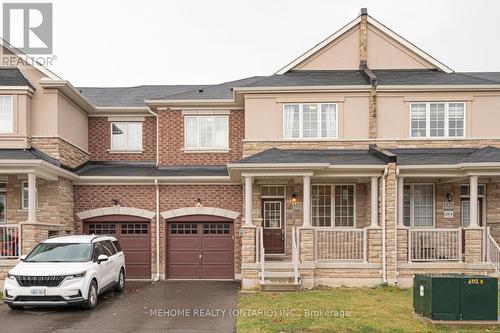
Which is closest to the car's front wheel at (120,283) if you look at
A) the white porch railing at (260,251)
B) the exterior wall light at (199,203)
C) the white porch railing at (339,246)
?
the exterior wall light at (199,203)

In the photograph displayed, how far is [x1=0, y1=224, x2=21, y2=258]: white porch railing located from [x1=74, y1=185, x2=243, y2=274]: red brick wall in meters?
2.53

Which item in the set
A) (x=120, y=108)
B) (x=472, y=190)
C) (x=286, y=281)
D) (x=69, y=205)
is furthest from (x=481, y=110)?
(x=69, y=205)

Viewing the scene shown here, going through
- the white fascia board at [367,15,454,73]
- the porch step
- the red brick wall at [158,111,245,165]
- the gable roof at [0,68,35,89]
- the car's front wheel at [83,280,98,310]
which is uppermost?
the white fascia board at [367,15,454,73]

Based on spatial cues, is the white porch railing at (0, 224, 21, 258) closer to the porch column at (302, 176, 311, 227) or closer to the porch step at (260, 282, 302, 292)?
the porch step at (260, 282, 302, 292)

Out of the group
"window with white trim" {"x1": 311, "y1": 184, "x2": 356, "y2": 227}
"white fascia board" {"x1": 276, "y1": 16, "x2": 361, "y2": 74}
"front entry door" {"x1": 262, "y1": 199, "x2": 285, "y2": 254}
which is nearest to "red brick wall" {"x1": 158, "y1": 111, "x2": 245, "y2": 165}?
"front entry door" {"x1": 262, "y1": 199, "x2": 285, "y2": 254}

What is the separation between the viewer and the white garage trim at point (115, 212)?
1785cm

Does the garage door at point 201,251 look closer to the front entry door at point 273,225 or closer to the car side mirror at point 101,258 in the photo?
the front entry door at point 273,225

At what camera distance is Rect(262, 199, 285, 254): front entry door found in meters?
17.4

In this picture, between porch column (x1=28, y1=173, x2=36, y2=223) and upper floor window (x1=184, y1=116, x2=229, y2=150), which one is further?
upper floor window (x1=184, y1=116, x2=229, y2=150)

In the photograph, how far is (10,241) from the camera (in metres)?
15.6

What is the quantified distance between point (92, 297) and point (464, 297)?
8216 millimetres

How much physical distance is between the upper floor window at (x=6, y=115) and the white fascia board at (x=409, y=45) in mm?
12643

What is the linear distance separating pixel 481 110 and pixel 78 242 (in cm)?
1345

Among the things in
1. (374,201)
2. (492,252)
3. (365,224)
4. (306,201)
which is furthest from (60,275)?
(492,252)
